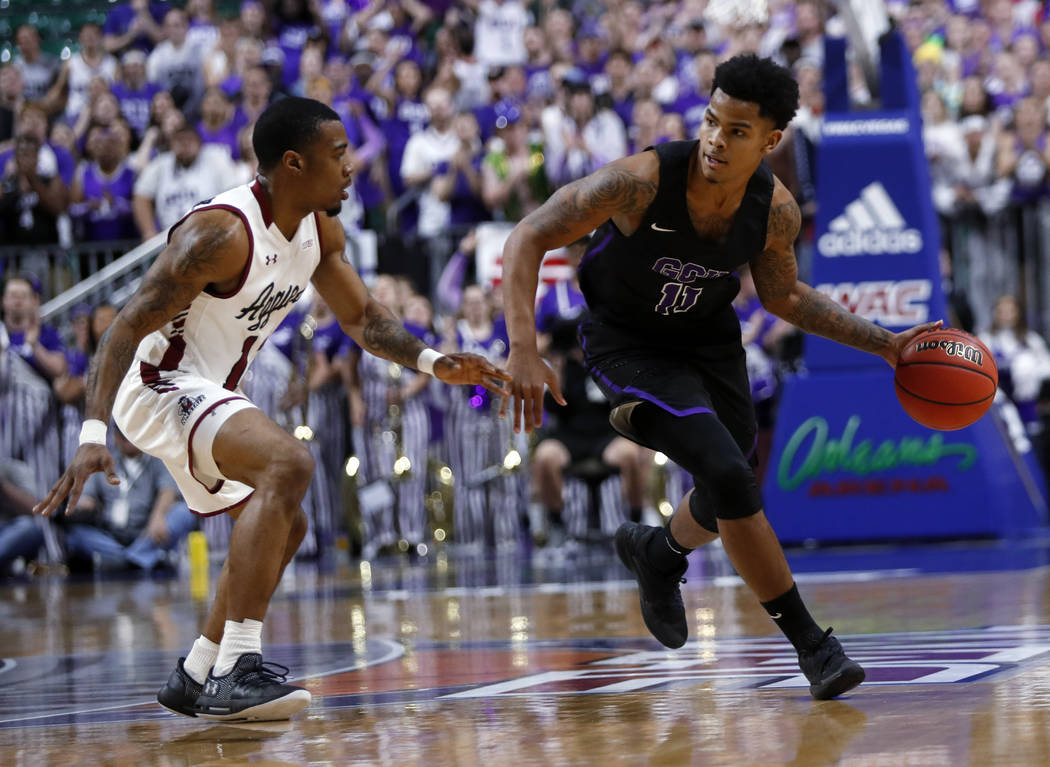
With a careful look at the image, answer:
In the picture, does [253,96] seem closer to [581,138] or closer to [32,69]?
[581,138]

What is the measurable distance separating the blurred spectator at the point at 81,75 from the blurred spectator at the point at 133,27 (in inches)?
9.4

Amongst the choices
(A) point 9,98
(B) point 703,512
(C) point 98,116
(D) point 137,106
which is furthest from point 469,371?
(A) point 9,98

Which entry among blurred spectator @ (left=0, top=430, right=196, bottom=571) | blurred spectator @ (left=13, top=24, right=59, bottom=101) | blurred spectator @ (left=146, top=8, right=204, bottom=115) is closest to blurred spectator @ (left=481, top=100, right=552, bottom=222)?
blurred spectator @ (left=146, top=8, right=204, bottom=115)

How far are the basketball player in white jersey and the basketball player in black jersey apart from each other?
20.8 inches

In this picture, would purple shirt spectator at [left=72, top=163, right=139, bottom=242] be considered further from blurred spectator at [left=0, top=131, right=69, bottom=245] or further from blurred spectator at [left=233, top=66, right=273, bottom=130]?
blurred spectator at [left=233, top=66, right=273, bottom=130]

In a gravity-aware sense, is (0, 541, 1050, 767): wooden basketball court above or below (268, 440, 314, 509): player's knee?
below

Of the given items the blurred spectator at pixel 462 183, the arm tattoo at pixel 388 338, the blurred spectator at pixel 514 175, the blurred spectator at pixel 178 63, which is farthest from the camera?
the blurred spectator at pixel 178 63

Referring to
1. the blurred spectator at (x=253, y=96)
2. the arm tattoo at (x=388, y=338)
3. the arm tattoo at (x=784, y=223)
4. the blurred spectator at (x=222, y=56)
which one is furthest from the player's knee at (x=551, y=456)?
the arm tattoo at (x=784, y=223)

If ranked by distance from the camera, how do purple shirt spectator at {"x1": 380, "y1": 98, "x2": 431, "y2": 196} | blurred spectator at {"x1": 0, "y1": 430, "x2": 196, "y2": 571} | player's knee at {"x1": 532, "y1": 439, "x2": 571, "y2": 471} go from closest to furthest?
player's knee at {"x1": 532, "y1": 439, "x2": 571, "y2": 471} → blurred spectator at {"x1": 0, "y1": 430, "x2": 196, "y2": 571} → purple shirt spectator at {"x1": 380, "y1": 98, "x2": 431, "y2": 196}

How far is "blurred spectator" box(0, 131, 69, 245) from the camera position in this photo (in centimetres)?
1501

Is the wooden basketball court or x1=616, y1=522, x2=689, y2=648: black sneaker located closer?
the wooden basketball court

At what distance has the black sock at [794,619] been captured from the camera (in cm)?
479

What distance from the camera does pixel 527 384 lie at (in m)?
4.62

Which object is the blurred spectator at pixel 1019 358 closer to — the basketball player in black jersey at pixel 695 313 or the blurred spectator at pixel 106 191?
the basketball player in black jersey at pixel 695 313
